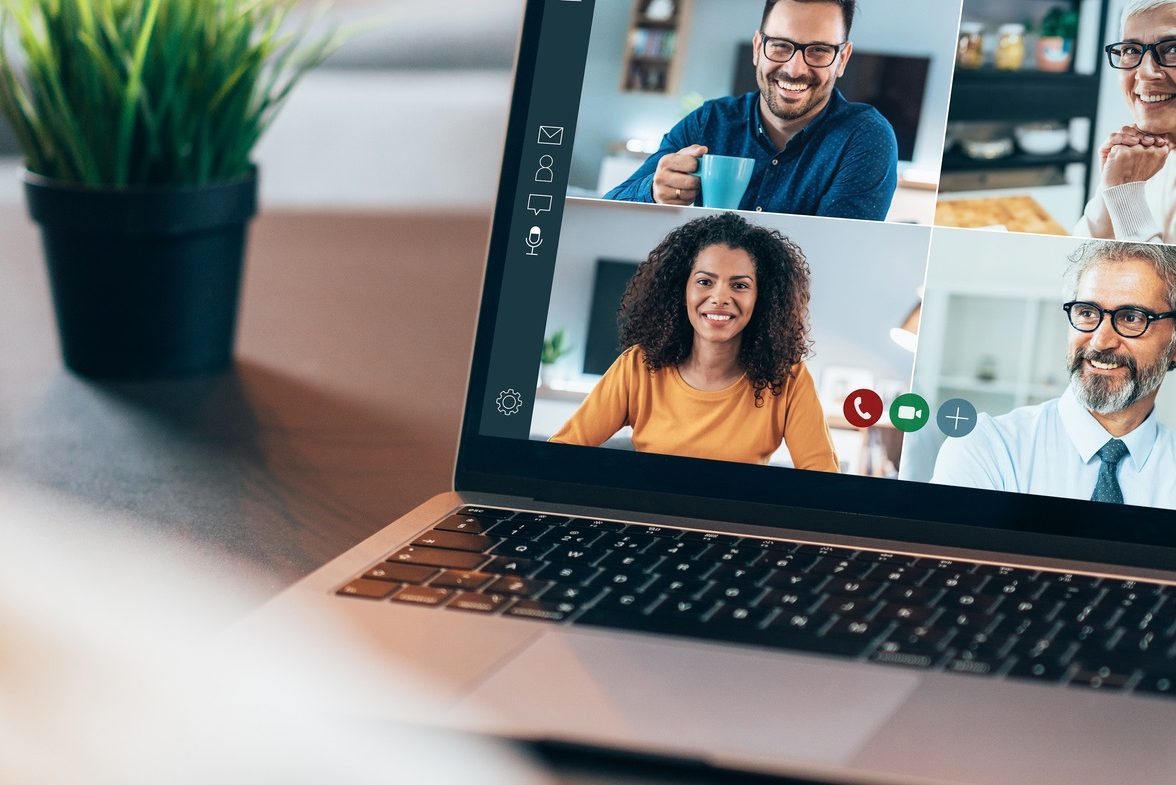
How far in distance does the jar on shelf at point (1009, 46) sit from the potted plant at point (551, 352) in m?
0.27

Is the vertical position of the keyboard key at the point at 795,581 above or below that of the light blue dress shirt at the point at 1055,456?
below

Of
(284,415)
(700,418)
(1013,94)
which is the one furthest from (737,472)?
(284,415)

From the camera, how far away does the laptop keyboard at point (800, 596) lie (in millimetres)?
442

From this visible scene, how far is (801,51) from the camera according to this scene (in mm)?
612

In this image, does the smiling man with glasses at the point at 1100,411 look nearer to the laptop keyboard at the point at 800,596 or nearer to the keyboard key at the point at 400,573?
the laptop keyboard at the point at 800,596

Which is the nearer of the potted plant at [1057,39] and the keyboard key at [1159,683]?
the keyboard key at [1159,683]

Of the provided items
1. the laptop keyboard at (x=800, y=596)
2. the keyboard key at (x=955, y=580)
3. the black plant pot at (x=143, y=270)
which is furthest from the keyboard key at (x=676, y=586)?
the black plant pot at (x=143, y=270)

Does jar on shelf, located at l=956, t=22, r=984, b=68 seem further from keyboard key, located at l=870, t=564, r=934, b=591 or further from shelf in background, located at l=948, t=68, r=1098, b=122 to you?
keyboard key, located at l=870, t=564, r=934, b=591

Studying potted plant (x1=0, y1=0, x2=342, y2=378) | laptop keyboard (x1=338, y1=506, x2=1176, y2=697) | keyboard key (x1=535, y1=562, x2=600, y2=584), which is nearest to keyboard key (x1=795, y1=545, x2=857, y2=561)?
laptop keyboard (x1=338, y1=506, x2=1176, y2=697)

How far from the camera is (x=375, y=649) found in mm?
433

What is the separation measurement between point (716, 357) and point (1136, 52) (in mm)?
265

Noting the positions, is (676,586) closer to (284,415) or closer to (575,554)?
(575,554)

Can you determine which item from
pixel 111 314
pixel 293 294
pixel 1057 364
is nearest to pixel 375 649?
pixel 1057 364

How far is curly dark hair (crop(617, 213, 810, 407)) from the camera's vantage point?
0.60 meters
